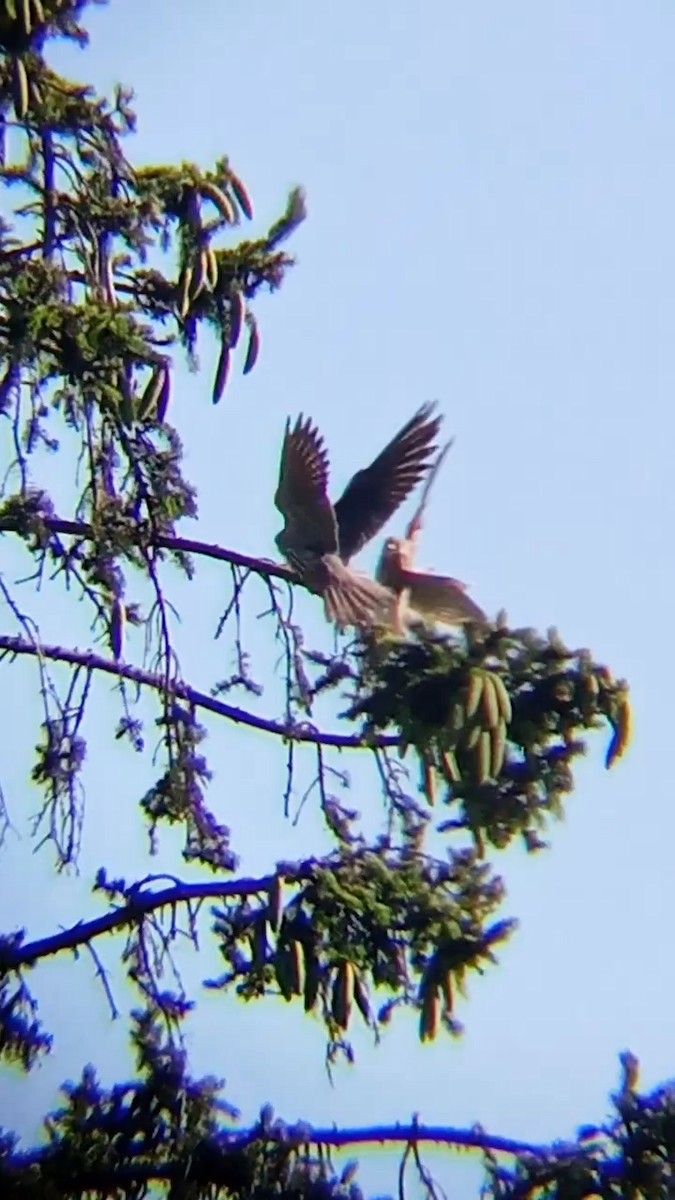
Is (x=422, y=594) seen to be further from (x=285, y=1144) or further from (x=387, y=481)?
(x=285, y=1144)

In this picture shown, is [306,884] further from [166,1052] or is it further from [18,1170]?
[18,1170]

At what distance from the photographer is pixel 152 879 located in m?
7.16

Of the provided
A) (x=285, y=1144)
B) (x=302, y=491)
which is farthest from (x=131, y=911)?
(x=302, y=491)

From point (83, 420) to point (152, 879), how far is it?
4.95ft

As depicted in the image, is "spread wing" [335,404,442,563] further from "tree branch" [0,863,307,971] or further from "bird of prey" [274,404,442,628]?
"tree branch" [0,863,307,971]

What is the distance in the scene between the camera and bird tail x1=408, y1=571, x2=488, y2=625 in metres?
8.27

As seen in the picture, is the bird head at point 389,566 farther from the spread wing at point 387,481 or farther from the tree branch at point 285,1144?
the tree branch at point 285,1144

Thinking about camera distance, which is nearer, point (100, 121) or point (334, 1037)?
point (334, 1037)

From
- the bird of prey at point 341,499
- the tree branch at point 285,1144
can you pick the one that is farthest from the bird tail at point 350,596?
the tree branch at point 285,1144

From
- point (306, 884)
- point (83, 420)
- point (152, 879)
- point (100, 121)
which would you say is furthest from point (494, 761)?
point (100, 121)

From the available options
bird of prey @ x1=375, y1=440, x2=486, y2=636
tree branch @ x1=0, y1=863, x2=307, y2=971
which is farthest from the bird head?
tree branch @ x1=0, y1=863, x2=307, y2=971

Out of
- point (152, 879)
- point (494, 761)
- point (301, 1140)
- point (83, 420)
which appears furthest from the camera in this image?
point (83, 420)

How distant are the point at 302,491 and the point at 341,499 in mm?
318

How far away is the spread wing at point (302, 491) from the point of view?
880cm
